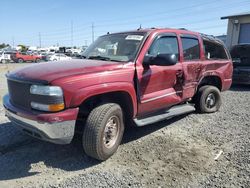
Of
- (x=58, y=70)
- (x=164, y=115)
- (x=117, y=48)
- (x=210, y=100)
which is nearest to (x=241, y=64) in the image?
(x=210, y=100)

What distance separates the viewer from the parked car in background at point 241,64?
10156mm

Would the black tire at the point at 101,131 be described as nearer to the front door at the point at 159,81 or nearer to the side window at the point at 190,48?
the front door at the point at 159,81

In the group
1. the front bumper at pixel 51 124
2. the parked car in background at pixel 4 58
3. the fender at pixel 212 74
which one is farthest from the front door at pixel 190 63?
the parked car in background at pixel 4 58

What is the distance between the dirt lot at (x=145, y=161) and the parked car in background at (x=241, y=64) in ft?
17.6

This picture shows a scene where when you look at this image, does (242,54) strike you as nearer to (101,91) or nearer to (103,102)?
(103,102)

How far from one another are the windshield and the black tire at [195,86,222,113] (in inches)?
94.4

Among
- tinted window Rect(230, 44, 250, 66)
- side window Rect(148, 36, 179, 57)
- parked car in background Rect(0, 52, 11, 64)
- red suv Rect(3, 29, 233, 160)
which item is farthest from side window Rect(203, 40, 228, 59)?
parked car in background Rect(0, 52, 11, 64)

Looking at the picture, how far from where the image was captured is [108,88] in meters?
3.63

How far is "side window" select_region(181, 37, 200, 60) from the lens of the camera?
5.26m

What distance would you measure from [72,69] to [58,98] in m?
0.55

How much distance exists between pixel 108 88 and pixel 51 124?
3.00ft

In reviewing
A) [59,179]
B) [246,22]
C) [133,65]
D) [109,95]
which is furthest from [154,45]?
[246,22]

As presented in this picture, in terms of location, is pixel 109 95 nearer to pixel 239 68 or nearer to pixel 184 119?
pixel 184 119

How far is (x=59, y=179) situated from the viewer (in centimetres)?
336
